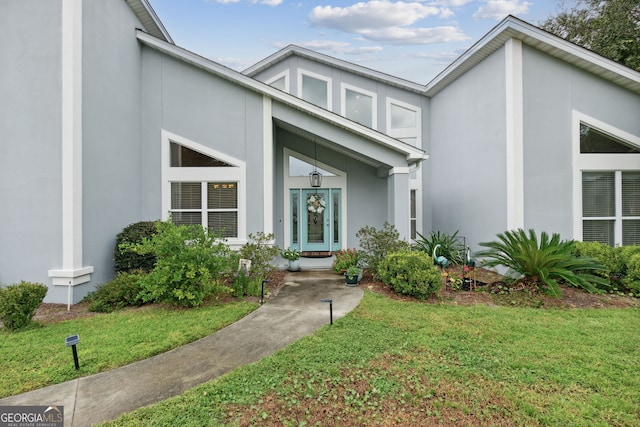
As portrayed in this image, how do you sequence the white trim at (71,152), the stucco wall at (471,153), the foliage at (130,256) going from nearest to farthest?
the white trim at (71,152) → the foliage at (130,256) → the stucco wall at (471,153)

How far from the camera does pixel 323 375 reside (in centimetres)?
324

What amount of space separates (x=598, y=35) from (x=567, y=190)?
10086mm

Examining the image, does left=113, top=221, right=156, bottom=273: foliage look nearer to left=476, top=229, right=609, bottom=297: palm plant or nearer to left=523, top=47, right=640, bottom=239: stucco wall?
left=476, top=229, right=609, bottom=297: palm plant

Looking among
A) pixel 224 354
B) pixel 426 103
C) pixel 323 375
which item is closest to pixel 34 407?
pixel 224 354

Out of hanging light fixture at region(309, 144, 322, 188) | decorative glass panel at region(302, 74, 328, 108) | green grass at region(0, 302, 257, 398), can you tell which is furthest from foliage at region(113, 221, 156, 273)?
decorative glass panel at region(302, 74, 328, 108)

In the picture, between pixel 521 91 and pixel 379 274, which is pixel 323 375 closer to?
pixel 379 274

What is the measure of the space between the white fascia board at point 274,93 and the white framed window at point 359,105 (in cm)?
385

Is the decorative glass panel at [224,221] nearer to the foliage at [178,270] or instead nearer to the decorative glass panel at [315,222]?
the foliage at [178,270]

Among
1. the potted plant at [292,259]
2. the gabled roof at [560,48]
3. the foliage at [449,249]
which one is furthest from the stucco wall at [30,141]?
the gabled roof at [560,48]

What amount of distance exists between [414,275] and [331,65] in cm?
929

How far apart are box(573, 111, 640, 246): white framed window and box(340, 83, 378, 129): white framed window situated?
6.15 metres

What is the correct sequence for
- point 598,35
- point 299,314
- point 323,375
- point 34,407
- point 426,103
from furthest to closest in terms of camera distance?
point 598,35, point 426,103, point 299,314, point 323,375, point 34,407

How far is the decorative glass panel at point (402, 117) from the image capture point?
1160 cm

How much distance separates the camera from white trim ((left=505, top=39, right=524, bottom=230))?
7.82m
